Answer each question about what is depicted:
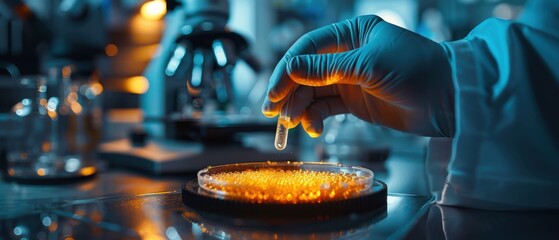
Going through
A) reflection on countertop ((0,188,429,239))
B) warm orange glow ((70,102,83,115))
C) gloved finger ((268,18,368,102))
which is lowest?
reflection on countertop ((0,188,429,239))

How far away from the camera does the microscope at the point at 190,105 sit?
4.13ft

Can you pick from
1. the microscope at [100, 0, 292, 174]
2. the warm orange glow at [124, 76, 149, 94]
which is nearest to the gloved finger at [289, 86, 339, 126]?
the microscope at [100, 0, 292, 174]

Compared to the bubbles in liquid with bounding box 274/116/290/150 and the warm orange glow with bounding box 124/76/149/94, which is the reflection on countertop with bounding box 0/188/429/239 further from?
the warm orange glow with bounding box 124/76/149/94

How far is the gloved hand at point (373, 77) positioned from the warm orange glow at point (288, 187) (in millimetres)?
170

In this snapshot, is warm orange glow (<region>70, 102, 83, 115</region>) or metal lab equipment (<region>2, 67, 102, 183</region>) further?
warm orange glow (<region>70, 102, 83, 115</region>)

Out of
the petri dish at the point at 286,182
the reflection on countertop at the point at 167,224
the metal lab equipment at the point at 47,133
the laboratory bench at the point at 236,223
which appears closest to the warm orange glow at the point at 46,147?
the metal lab equipment at the point at 47,133

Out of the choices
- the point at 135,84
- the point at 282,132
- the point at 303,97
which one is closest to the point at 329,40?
the point at 303,97

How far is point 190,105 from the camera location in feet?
5.09

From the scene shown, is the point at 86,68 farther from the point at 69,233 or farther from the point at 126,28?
the point at 69,233

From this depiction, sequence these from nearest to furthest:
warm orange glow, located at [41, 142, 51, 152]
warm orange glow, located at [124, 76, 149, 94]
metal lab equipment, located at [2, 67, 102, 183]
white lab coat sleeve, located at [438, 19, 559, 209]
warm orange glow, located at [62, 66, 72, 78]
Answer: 1. white lab coat sleeve, located at [438, 19, 559, 209]
2. metal lab equipment, located at [2, 67, 102, 183]
3. warm orange glow, located at [41, 142, 51, 152]
4. warm orange glow, located at [62, 66, 72, 78]
5. warm orange glow, located at [124, 76, 149, 94]

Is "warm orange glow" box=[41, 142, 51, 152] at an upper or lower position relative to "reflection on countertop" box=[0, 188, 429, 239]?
lower

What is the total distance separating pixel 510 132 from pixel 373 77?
0.21 metres

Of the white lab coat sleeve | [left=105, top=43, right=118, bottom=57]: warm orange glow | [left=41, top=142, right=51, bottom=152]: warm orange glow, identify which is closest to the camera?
the white lab coat sleeve

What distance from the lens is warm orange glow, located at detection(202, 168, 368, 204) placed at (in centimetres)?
58
